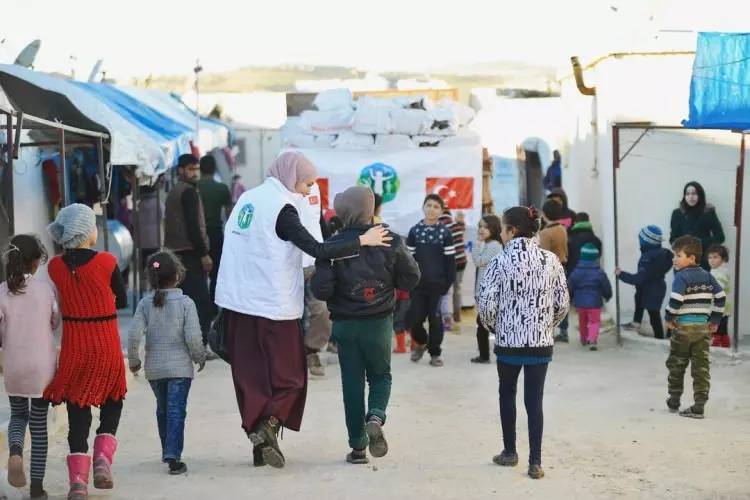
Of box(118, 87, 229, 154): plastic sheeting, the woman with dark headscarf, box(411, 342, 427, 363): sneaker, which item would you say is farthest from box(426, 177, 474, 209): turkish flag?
box(411, 342, 427, 363): sneaker

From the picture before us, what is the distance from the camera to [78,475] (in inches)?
243

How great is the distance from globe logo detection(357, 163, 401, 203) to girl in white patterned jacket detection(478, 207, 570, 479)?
8.98m

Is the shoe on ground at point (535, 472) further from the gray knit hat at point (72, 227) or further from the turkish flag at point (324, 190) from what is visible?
the turkish flag at point (324, 190)

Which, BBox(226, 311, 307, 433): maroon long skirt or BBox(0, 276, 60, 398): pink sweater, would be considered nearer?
BBox(0, 276, 60, 398): pink sweater

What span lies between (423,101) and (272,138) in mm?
16696

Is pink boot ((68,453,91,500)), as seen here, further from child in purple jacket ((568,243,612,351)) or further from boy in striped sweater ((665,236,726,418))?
child in purple jacket ((568,243,612,351))

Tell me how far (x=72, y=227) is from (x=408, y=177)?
982 centimetres

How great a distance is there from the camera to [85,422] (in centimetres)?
629

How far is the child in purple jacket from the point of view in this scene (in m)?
12.4

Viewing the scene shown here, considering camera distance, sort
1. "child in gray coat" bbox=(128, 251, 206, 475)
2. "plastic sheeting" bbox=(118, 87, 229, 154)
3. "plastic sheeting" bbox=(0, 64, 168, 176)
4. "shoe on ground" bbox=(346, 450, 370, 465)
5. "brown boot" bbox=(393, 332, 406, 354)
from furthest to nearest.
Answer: "plastic sheeting" bbox=(118, 87, 229, 154), "brown boot" bbox=(393, 332, 406, 354), "plastic sheeting" bbox=(0, 64, 168, 176), "shoe on ground" bbox=(346, 450, 370, 465), "child in gray coat" bbox=(128, 251, 206, 475)

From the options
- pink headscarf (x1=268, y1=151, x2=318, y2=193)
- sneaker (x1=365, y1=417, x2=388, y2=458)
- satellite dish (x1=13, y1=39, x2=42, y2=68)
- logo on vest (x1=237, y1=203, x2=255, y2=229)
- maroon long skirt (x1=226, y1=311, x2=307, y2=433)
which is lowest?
sneaker (x1=365, y1=417, x2=388, y2=458)

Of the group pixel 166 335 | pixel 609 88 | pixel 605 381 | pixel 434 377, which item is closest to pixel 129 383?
pixel 434 377

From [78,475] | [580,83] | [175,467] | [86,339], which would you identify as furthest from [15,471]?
[580,83]

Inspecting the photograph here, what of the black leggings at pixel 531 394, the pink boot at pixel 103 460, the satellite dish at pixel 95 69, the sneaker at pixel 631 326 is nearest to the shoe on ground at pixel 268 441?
the pink boot at pixel 103 460
